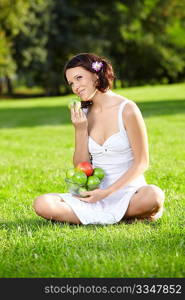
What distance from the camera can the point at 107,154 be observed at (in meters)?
5.48

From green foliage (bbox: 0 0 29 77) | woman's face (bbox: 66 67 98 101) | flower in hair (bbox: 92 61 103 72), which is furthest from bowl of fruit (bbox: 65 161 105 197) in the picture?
green foliage (bbox: 0 0 29 77)

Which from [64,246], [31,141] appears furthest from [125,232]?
[31,141]

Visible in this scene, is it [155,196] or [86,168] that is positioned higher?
[86,168]

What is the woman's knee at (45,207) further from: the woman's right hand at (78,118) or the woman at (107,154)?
the woman's right hand at (78,118)

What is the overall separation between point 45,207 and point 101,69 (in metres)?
1.41

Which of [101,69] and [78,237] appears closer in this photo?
[78,237]

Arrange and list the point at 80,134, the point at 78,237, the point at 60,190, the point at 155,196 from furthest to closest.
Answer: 1. the point at 60,190
2. the point at 80,134
3. the point at 155,196
4. the point at 78,237

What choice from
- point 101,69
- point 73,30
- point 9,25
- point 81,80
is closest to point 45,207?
point 81,80

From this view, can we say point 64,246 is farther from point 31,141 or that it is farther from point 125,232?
point 31,141

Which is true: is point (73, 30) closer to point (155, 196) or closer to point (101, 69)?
point (101, 69)

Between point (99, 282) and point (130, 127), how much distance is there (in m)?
1.96

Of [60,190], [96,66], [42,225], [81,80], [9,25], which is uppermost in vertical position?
[96,66]

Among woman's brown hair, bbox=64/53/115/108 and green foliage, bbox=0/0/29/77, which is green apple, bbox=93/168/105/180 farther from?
green foliage, bbox=0/0/29/77

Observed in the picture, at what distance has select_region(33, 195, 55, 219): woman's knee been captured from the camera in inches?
211
